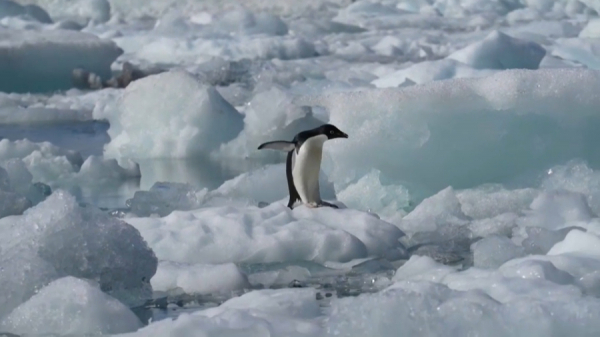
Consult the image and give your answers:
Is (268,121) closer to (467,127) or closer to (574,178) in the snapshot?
(467,127)

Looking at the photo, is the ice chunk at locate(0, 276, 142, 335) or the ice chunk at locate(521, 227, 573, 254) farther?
the ice chunk at locate(521, 227, 573, 254)

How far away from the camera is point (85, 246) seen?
3582 millimetres

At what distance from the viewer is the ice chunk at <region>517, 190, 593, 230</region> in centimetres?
467

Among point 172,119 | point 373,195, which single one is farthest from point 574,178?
point 172,119

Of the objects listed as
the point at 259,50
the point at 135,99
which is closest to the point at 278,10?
the point at 259,50

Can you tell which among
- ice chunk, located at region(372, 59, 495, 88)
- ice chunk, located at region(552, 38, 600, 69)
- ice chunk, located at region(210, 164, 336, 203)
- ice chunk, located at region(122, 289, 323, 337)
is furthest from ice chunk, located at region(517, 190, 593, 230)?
ice chunk, located at region(552, 38, 600, 69)

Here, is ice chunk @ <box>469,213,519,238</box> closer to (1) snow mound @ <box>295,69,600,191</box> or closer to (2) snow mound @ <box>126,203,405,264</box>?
(2) snow mound @ <box>126,203,405,264</box>

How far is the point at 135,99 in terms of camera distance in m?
8.03

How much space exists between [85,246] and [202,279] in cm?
45

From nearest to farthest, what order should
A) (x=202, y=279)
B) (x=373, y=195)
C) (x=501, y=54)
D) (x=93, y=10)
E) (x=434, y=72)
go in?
(x=202, y=279) < (x=373, y=195) < (x=434, y=72) < (x=501, y=54) < (x=93, y=10)

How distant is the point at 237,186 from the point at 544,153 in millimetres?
1726

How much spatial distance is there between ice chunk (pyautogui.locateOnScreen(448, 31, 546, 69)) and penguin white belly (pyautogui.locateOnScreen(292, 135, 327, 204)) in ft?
16.3

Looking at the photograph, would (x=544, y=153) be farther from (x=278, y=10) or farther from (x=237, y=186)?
(x=278, y=10)

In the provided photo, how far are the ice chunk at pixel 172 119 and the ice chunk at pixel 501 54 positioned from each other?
273 cm
